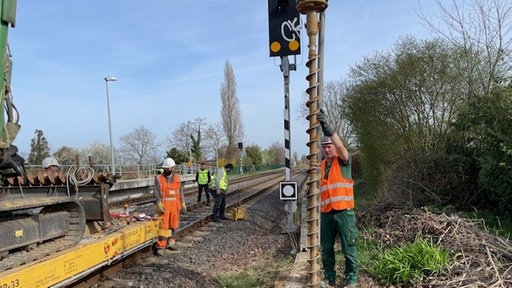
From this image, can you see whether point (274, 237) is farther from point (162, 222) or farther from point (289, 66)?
point (289, 66)

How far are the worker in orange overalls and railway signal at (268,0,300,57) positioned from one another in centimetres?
319

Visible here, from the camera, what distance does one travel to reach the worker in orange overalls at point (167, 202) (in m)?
8.78

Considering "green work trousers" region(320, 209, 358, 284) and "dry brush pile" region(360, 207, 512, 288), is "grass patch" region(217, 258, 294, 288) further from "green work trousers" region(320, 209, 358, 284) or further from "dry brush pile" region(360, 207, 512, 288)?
"dry brush pile" region(360, 207, 512, 288)

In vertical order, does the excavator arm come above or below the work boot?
above

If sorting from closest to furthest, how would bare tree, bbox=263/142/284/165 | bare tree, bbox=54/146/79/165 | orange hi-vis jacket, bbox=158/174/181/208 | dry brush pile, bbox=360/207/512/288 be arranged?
dry brush pile, bbox=360/207/512/288, orange hi-vis jacket, bbox=158/174/181/208, bare tree, bbox=54/146/79/165, bare tree, bbox=263/142/284/165

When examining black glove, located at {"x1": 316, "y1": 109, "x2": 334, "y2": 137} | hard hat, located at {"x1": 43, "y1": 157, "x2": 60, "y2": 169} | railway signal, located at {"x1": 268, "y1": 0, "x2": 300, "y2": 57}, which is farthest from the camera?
railway signal, located at {"x1": 268, "y1": 0, "x2": 300, "y2": 57}

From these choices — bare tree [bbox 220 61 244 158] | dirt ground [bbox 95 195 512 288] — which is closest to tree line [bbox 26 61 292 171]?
bare tree [bbox 220 61 244 158]

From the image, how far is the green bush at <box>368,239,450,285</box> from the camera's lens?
5.05 meters

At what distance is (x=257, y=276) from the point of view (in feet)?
22.8

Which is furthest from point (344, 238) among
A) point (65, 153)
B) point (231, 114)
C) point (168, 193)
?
point (231, 114)

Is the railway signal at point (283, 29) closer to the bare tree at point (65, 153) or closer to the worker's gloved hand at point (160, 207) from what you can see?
the worker's gloved hand at point (160, 207)

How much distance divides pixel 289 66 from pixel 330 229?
208 inches

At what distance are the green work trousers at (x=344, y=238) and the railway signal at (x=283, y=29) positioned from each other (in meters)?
4.80

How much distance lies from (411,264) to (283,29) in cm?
546
